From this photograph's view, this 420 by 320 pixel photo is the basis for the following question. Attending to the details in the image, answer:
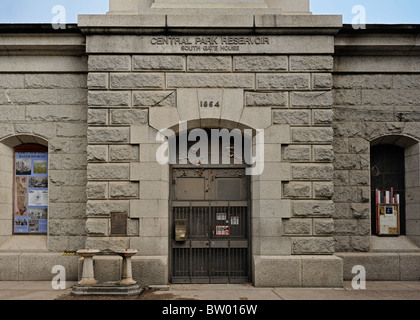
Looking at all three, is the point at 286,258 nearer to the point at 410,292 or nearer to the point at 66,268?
the point at 410,292

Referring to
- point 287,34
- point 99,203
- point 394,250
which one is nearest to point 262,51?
point 287,34

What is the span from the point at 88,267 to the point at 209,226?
9.55ft

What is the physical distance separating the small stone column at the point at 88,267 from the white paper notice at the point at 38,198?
8.42 feet

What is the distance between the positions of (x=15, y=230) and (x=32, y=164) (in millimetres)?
1744

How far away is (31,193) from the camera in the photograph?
11.5 metres

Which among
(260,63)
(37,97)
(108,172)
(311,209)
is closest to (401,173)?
(311,209)

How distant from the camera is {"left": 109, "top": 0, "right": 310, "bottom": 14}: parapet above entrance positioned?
1067 centimetres

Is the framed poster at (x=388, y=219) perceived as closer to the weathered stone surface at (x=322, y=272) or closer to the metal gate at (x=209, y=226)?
the weathered stone surface at (x=322, y=272)

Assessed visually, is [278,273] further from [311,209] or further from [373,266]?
[373,266]

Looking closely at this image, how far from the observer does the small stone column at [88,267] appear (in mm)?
9414

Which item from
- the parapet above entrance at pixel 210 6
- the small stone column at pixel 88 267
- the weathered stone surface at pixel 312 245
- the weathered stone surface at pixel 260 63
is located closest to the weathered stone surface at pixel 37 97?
the parapet above entrance at pixel 210 6

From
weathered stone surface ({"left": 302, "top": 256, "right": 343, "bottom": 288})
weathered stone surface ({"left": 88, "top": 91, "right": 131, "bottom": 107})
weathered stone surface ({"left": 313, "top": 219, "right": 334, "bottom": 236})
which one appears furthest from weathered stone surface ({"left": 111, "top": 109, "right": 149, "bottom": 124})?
weathered stone surface ({"left": 302, "top": 256, "right": 343, "bottom": 288})

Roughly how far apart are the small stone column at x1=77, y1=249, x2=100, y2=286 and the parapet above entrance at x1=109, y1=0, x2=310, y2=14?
5712 millimetres

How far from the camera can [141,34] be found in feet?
34.4
